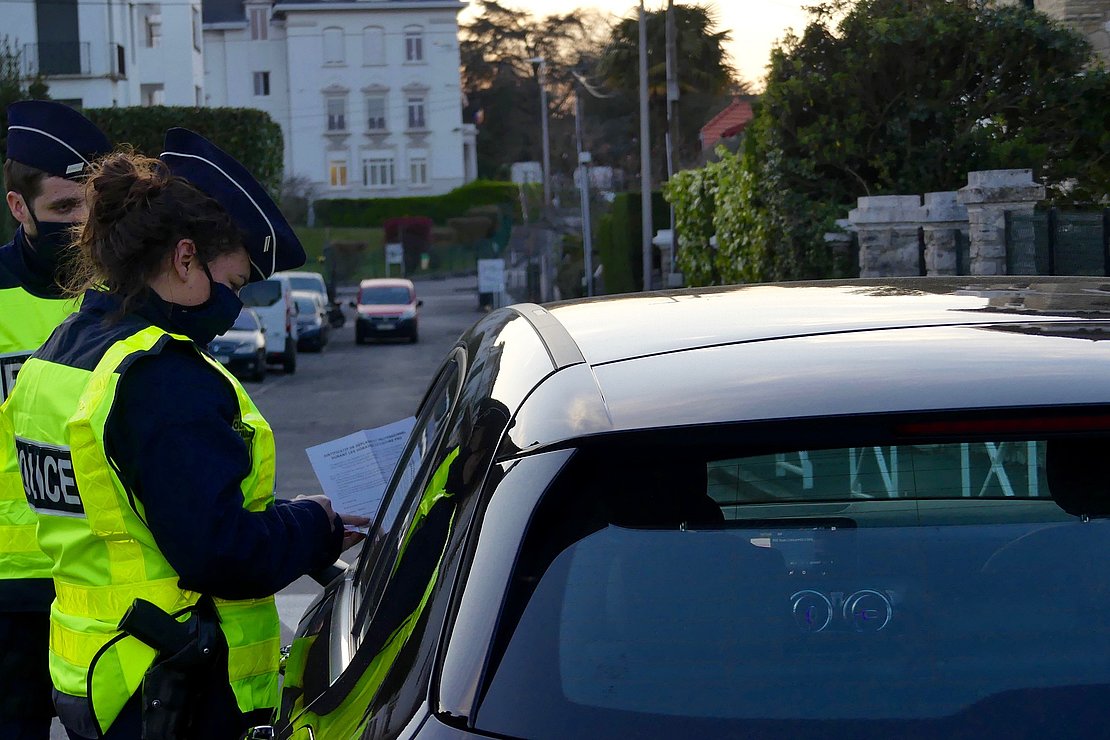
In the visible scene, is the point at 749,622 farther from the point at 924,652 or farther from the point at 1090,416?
the point at 1090,416

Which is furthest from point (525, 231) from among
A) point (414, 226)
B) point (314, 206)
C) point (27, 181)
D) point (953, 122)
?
point (27, 181)

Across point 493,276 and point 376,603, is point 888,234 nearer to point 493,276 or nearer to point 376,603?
point 376,603

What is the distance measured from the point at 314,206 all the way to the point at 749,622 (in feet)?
238

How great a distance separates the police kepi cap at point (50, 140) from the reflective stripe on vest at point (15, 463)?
328 mm

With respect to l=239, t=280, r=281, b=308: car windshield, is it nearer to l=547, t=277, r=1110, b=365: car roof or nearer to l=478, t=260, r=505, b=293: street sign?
l=478, t=260, r=505, b=293: street sign

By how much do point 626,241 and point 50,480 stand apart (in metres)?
36.1

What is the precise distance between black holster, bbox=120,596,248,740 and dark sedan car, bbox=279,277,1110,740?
60 centimetres

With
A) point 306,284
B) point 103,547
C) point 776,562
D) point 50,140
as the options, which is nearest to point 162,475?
point 103,547

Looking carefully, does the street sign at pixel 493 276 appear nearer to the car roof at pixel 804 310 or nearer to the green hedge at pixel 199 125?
the green hedge at pixel 199 125

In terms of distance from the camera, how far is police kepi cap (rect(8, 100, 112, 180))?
3508 mm

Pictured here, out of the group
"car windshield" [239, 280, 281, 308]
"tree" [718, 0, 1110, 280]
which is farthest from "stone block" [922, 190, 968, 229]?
"car windshield" [239, 280, 281, 308]

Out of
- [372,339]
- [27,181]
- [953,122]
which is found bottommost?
[372,339]

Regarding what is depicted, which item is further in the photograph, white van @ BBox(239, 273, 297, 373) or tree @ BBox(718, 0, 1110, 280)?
white van @ BBox(239, 273, 297, 373)

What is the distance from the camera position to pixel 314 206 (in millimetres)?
72500
